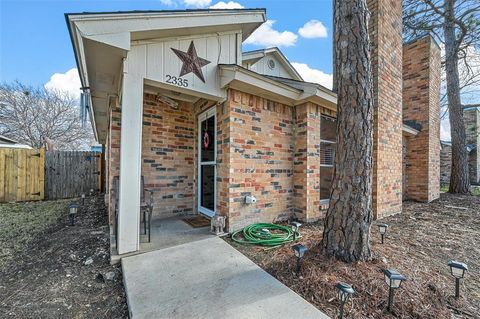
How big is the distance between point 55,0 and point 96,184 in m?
6.73

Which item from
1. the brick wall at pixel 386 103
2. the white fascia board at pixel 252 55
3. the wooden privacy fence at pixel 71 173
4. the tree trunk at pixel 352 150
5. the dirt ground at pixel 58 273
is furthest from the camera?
the wooden privacy fence at pixel 71 173

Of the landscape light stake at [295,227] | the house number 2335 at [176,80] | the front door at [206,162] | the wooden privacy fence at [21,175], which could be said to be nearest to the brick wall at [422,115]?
the landscape light stake at [295,227]

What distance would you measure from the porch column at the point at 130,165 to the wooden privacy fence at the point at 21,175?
7417 millimetres

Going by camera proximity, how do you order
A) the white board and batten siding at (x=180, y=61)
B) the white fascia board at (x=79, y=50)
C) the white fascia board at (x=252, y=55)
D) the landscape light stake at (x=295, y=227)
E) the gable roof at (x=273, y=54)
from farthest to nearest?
the gable roof at (x=273, y=54) → the white fascia board at (x=252, y=55) → the landscape light stake at (x=295, y=227) → the white board and batten siding at (x=180, y=61) → the white fascia board at (x=79, y=50)

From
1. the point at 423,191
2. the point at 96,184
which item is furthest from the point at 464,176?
the point at 96,184

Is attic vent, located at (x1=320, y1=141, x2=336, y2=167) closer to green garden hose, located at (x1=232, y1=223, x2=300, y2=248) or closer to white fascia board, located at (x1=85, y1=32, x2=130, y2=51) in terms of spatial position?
green garden hose, located at (x1=232, y1=223, x2=300, y2=248)

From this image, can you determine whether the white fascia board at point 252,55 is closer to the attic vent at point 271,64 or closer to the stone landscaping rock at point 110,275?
the attic vent at point 271,64

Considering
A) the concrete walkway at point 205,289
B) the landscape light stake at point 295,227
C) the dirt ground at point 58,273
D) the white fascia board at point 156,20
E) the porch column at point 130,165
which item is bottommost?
the dirt ground at point 58,273

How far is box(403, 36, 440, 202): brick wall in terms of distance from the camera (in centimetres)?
718

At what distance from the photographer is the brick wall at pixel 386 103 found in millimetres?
4883

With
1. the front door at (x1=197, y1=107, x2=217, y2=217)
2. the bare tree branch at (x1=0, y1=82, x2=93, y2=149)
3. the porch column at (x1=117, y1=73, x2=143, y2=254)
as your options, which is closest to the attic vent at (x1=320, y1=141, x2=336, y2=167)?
the front door at (x1=197, y1=107, x2=217, y2=217)

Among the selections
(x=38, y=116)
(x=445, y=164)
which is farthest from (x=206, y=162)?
(x=445, y=164)

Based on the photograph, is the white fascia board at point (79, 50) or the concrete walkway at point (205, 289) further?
the white fascia board at point (79, 50)

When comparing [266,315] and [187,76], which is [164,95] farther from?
[266,315]
